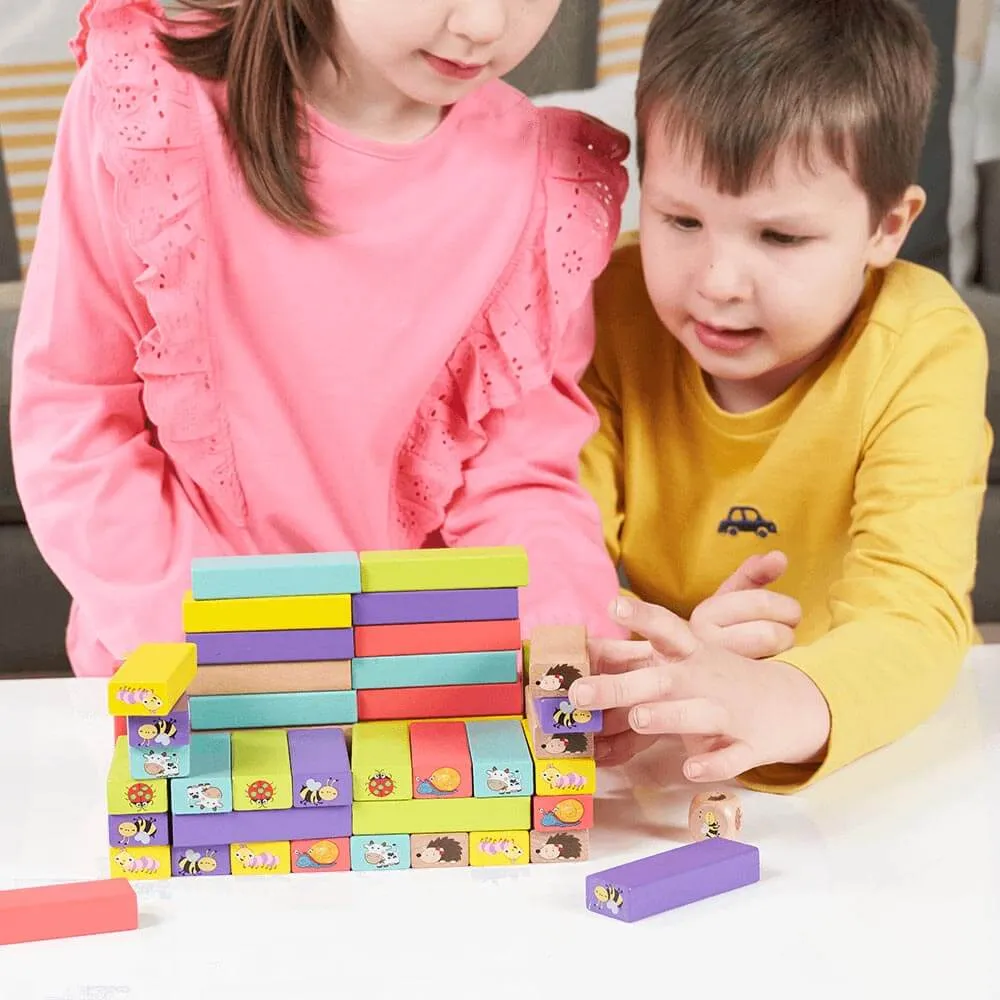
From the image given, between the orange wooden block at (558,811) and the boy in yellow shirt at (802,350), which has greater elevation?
the boy in yellow shirt at (802,350)

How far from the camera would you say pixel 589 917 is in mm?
607

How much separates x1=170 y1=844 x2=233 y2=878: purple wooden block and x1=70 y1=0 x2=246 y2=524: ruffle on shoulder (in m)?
0.45

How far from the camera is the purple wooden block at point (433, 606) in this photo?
2.28 feet

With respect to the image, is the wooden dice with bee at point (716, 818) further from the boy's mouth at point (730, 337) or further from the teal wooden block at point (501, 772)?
the boy's mouth at point (730, 337)

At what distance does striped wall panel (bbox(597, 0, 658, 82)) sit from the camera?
171 cm

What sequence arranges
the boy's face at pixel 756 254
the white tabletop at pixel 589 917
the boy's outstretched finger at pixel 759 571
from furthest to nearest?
the boy's face at pixel 756 254
the boy's outstretched finger at pixel 759 571
the white tabletop at pixel 589 917

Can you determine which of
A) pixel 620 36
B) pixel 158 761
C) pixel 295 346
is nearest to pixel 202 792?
pixel 158 761

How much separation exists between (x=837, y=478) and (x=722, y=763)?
1.37ft

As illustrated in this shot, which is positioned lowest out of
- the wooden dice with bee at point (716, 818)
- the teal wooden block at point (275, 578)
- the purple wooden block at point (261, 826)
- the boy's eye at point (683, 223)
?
the wooden dice with bee at point (716, 818)

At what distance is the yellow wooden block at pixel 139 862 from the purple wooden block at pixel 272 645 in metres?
0.09

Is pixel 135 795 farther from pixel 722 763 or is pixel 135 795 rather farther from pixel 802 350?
pixel 802 350

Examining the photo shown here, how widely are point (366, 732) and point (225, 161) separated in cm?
48

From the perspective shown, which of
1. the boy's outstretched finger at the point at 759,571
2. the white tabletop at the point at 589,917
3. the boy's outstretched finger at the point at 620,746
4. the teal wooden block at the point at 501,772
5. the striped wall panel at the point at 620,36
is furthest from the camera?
the striped wall panel at the point at 620,36

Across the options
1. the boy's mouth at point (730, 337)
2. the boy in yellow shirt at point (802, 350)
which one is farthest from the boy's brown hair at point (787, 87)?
the boy's mouth at point (730, 337)
